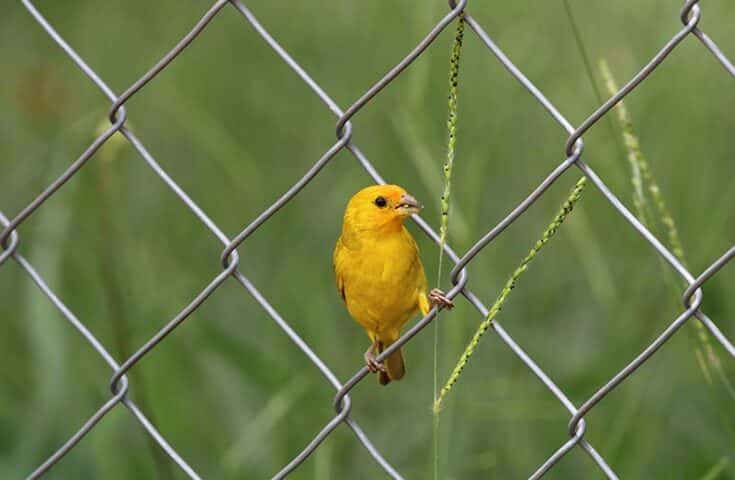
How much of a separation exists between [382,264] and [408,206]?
170 mm

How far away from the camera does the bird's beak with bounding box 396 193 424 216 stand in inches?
104

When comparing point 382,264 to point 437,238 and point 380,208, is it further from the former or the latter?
point 437,238

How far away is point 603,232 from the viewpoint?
179 inches

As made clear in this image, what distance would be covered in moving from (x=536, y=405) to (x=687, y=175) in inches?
39.6

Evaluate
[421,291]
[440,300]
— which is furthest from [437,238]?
[421,291]

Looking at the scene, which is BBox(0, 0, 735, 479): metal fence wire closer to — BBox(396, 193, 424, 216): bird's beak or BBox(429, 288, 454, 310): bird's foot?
BBox(429, 288, 454, 310): bird's foot

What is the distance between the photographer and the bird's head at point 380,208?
106 inches

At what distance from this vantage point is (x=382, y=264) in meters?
2.80

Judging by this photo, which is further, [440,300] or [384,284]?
[384,284]

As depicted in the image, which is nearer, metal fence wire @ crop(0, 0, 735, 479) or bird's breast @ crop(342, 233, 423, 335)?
metal fence wire @ crop(0, 0, 735, 479)

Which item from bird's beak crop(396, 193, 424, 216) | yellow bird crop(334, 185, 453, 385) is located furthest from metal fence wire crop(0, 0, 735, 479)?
yellow bird crop(334, 185, 453, 385)

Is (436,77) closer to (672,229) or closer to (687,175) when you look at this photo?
(687,175)

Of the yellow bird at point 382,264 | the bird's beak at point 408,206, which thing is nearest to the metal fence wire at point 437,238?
the bird's beak at point 408,206

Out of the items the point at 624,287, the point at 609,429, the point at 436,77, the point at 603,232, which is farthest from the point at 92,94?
the point at 609,429
